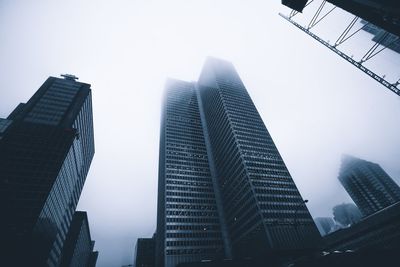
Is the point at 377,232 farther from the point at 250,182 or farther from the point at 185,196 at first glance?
the point at 185,196

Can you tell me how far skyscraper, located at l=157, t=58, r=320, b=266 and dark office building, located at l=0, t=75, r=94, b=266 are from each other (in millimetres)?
46362

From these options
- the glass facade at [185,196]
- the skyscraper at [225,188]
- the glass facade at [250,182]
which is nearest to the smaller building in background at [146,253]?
the glass facade at [185,196]

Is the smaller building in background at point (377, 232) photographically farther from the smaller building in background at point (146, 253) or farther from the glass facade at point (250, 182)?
the smaller building in background at point (146, 253)

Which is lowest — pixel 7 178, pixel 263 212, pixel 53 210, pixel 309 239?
pixel 309 239

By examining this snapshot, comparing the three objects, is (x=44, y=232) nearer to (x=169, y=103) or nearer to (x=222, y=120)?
(x=222, y=120)

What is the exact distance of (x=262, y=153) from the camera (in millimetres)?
110625

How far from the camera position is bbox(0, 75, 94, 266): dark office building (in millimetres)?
72688

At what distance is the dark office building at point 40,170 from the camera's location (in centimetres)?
7269

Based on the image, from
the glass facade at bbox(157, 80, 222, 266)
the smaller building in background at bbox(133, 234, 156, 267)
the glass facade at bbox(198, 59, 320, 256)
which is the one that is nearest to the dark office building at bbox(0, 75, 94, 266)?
the glass facade at bbox(157, 80, 222, 266)

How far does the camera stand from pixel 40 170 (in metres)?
85.2

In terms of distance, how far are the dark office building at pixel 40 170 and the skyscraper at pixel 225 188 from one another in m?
46.4

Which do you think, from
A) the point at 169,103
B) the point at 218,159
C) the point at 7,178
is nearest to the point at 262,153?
the point at 218,159

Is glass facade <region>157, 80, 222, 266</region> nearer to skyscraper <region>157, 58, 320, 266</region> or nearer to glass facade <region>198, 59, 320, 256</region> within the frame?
skyscraper <region>157, 58, 320, 266</region>

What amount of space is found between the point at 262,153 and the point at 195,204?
141 ft
